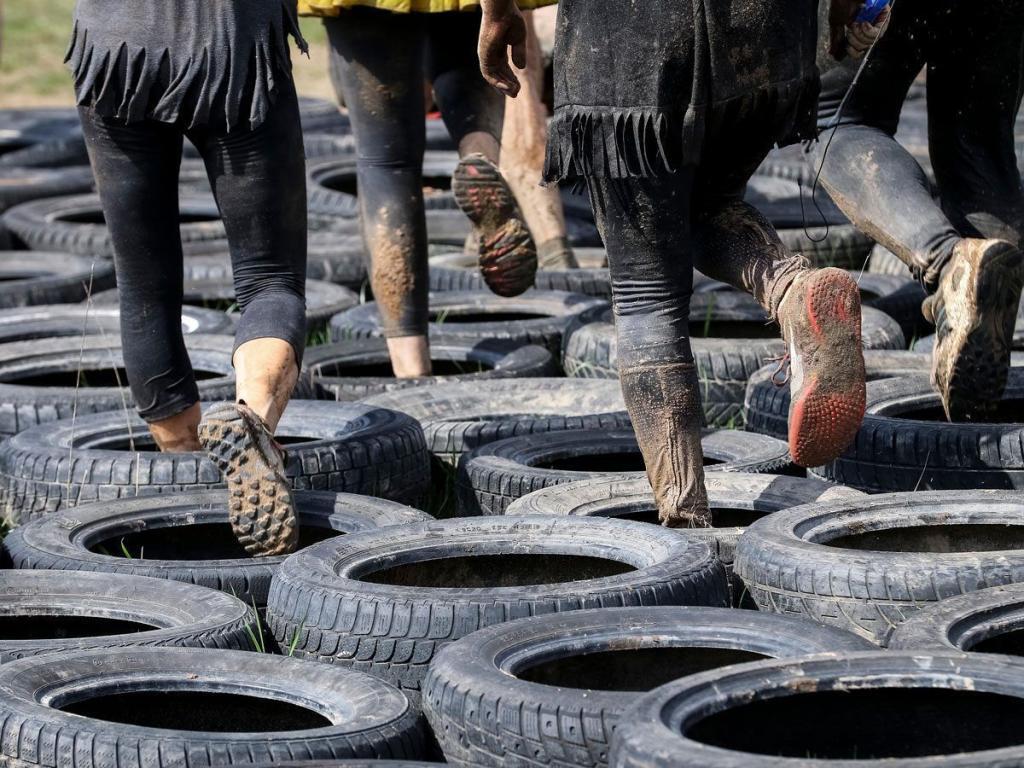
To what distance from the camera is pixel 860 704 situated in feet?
9.36

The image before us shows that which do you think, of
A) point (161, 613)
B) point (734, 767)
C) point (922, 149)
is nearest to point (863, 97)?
point (161, 613)

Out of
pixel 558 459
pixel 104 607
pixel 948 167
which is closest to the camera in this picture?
pixel 104 607

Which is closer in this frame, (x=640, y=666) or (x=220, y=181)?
(x=640, y=666)

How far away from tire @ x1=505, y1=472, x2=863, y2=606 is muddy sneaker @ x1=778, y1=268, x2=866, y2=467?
424 millimetres

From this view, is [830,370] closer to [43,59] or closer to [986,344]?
[986,344]

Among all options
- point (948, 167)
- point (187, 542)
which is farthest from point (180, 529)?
point (948, 167)

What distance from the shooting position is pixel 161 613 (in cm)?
375

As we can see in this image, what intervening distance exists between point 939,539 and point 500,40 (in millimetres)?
1470

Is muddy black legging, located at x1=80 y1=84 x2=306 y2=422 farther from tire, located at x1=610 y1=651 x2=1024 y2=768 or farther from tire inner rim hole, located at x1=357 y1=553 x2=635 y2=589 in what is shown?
tire, located at x1=610 y1=651 x2=1024 y2=768

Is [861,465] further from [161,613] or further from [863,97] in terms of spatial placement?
[161,613]

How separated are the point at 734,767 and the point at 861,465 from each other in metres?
2.20

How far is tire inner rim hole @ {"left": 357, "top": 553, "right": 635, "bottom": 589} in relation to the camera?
3.97 metres

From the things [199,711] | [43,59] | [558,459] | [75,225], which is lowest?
[199,711]

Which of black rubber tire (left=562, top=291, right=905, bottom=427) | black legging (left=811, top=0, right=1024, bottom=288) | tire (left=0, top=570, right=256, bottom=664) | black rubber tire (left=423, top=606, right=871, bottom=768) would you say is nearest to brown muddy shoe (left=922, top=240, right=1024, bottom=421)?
black legging (left=811, top=0, right=1024, bottom=288)
